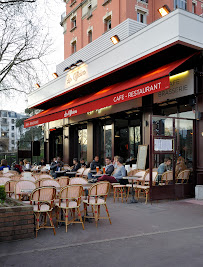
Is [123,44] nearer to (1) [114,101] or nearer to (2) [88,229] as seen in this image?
(1) [114,101]

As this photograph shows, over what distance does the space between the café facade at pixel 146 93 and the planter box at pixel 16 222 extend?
4794 millimetres

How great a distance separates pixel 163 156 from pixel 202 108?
7.10 feet

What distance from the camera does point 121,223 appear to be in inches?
259

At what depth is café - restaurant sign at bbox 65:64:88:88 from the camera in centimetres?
1506

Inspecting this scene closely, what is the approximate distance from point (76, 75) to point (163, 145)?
26.1 feet

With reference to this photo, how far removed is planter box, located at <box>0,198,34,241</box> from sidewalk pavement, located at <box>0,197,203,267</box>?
0.13 metres

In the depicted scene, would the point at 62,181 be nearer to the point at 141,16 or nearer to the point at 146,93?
the point at 146,93

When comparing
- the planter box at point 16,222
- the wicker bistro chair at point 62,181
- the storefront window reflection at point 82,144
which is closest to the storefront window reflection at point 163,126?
the wicker bistro chair at point 62,181

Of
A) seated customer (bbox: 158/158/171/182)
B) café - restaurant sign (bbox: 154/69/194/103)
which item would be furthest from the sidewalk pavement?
café - restaurant sign (bbox: 154/69/194/103)

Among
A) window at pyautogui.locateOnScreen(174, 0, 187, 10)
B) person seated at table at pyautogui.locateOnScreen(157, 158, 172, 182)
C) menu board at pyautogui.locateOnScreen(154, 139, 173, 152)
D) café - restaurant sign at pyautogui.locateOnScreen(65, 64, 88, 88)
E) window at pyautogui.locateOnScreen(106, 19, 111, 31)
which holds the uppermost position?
window at pyautogui.locateOnScreen(174, 0, 187, 10)

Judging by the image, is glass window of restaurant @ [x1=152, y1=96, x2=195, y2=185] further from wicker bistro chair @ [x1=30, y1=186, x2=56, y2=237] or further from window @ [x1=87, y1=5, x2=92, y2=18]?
window @ [x1=87, y1=5, x2=92, y2=18]

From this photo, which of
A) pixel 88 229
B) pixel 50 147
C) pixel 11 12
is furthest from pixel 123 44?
pixel 50 147

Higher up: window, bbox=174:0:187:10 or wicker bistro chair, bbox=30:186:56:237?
window, bbox=174:0:187:10

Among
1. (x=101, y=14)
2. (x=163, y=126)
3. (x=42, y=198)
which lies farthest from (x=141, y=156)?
(x=101, y=14)
